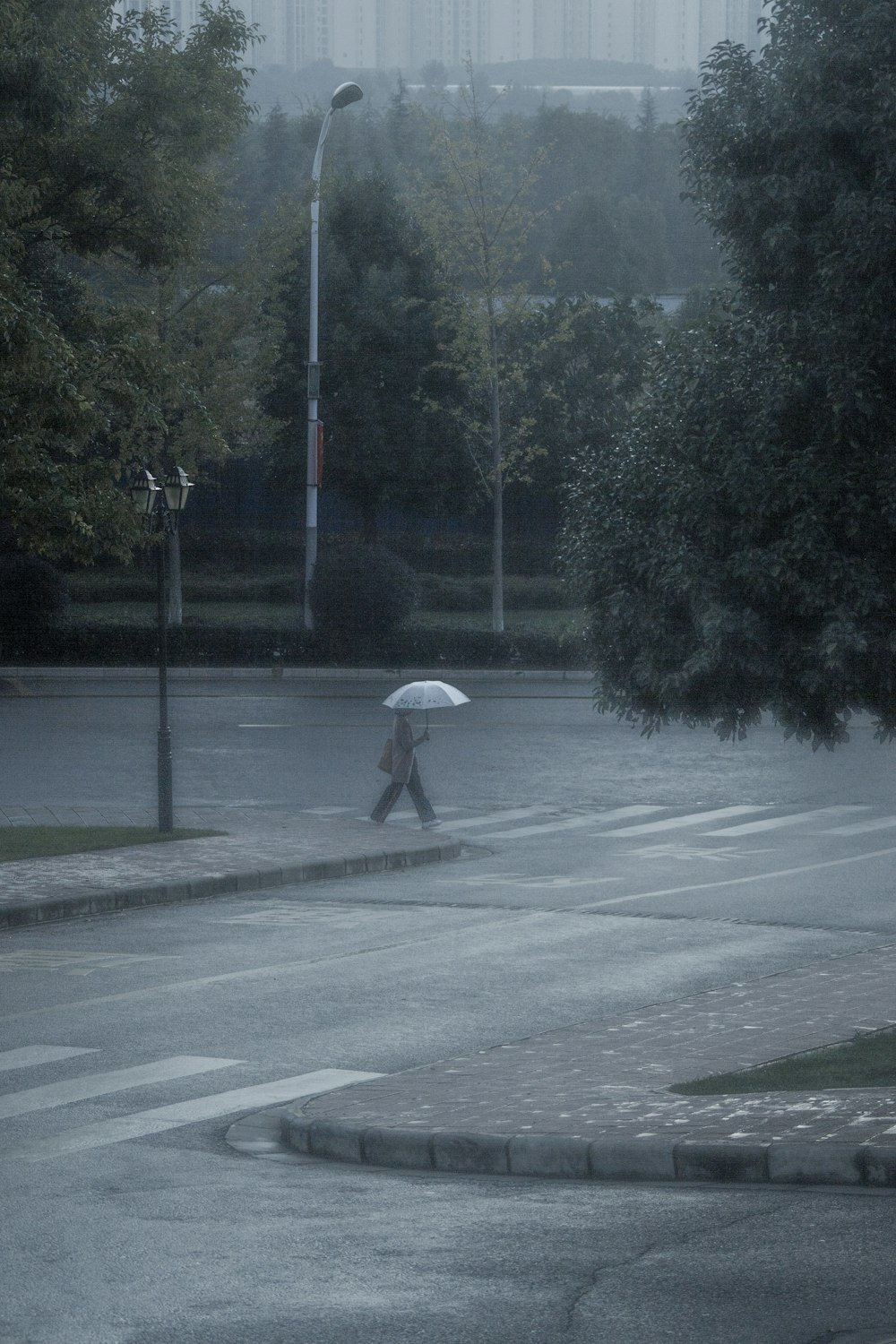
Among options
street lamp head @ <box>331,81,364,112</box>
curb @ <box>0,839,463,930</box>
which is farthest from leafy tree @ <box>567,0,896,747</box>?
street lamp head @ <box>331,81,364,112</box>

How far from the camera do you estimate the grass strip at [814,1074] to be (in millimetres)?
8094

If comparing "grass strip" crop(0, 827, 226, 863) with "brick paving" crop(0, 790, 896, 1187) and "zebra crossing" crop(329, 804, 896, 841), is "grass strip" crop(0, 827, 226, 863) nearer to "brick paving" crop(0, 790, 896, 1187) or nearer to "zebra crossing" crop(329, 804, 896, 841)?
"zebra crossing" crop(329, 804, 896, 841)

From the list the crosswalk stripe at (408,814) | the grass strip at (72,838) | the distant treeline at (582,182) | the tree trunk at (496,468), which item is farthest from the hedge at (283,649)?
the distant treeline at (582,182)

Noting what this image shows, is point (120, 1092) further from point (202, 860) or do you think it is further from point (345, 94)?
point (345, 94)

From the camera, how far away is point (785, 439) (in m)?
8.03

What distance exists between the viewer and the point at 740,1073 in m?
8.43

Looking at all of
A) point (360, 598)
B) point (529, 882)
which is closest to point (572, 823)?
point (529, 882)

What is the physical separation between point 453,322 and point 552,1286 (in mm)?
39743

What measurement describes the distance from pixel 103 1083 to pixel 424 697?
1132 centimetres

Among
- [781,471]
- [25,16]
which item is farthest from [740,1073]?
[25,16]

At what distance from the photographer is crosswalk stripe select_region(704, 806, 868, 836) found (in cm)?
1925

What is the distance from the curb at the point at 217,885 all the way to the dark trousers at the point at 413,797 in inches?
49.5

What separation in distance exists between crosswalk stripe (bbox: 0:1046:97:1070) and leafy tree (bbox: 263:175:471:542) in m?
37.9

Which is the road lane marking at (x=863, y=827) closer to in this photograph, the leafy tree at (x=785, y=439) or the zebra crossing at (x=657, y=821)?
the zebra crossing at (x=657, y=821)
